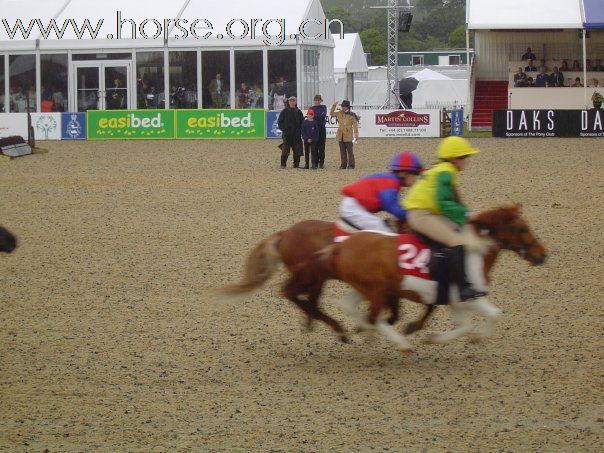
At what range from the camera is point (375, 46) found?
328 feet

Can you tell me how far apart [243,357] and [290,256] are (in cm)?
89

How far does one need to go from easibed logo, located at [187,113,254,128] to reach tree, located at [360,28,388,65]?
2401 inches

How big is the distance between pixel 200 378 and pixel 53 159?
22789 mm

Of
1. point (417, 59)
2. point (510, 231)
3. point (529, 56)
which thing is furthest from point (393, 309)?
point (417, 59)

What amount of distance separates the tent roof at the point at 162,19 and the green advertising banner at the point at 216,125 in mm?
4420

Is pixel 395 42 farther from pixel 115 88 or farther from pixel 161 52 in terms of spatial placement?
pixel 115 88

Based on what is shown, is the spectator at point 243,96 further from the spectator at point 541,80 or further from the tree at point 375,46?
the tree at point 375,46

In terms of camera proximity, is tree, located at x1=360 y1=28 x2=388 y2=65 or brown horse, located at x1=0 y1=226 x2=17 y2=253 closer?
brown horse, located at x1=0 y1=226 x2=17 y2=253

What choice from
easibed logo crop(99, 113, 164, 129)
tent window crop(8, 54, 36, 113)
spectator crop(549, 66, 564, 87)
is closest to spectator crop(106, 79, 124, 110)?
tent window crop(8, 54, 36, 113)

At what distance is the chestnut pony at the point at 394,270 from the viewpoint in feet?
26.0

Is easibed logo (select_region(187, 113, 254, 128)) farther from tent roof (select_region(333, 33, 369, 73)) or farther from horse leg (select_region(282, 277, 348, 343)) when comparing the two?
horse leg (select_region(282, 277, 348, 343))

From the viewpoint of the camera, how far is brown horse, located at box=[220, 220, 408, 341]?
8.52 metres

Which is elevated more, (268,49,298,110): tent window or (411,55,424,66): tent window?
(411,55,424,66): tent window

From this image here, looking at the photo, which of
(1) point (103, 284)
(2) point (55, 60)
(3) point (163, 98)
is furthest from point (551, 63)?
(1) point (103, 284)
